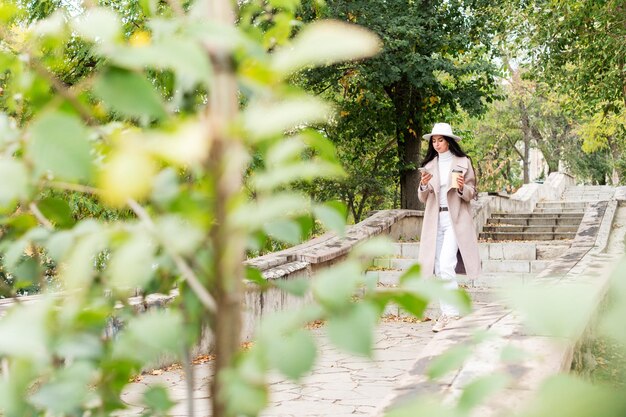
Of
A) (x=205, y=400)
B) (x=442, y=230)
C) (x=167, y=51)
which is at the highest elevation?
(x=167, y=51)

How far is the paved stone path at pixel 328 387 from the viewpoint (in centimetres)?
439

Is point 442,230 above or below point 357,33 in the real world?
below

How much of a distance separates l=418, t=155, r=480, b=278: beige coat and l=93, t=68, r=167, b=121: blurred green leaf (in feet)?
21.5

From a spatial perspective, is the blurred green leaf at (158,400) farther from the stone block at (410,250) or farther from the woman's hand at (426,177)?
the stone block at (410,250)

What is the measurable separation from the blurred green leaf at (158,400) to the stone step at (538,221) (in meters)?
14.7

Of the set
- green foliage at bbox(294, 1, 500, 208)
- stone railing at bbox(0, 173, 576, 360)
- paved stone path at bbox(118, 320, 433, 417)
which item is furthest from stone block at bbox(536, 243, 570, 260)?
paved stone path at bbox(118, 320, 433, 417)

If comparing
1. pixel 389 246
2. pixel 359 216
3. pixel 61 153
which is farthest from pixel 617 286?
pixel 359 216

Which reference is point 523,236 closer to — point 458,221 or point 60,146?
point 458,221

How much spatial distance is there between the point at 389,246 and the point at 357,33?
0.28 metres

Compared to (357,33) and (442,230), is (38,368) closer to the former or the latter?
(357,33)

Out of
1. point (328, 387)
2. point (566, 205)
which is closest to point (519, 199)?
point (566, 205)

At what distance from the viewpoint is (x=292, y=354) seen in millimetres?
701

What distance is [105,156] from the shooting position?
101 cm

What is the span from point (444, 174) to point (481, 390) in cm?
651
